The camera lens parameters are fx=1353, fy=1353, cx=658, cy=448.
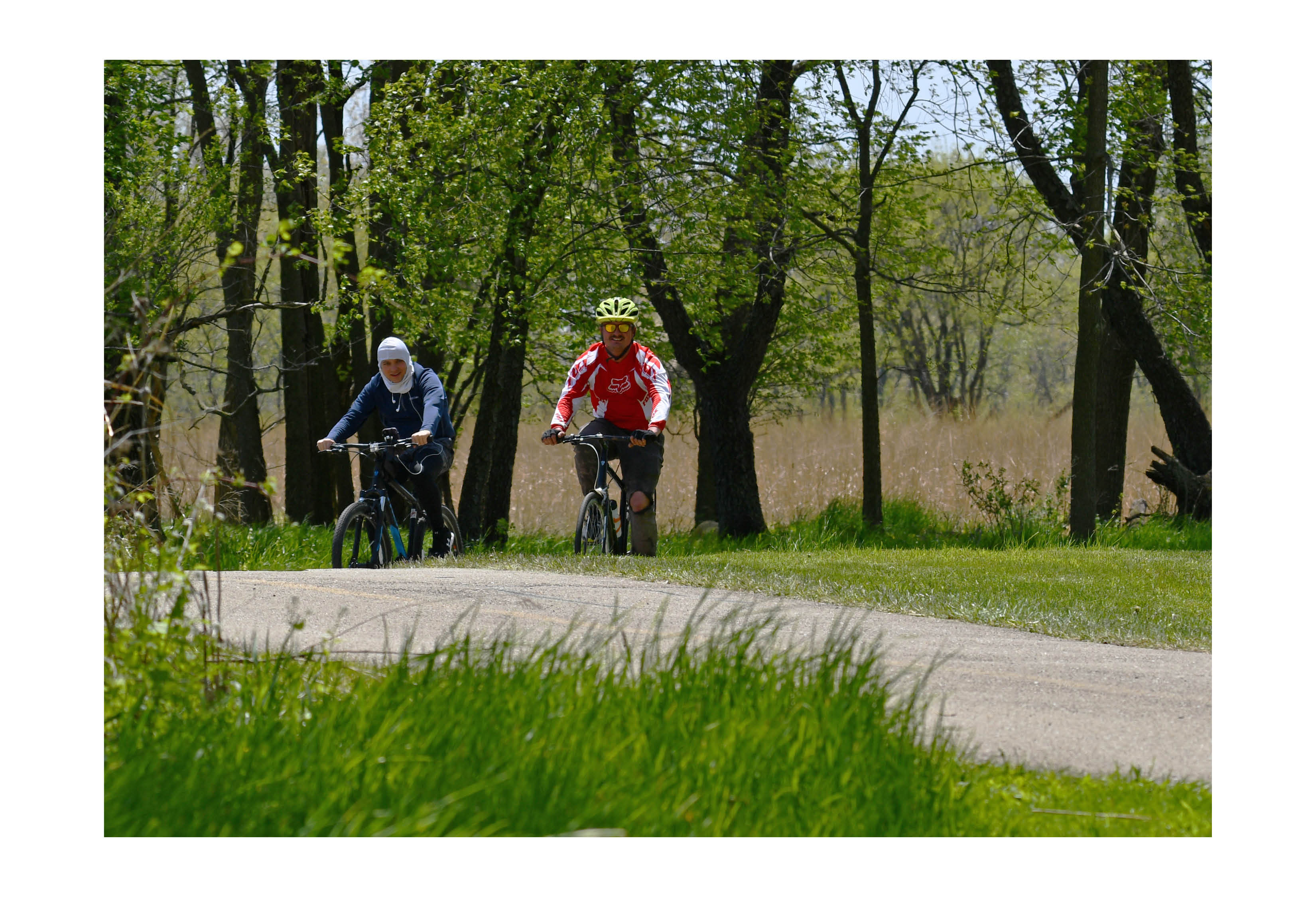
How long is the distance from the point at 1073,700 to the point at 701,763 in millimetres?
1789

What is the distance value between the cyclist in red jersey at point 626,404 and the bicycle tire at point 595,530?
134mm

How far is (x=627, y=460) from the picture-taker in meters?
9.30

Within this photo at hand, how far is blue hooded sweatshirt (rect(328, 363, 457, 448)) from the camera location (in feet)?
28.9

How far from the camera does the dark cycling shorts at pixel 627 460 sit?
925 cm

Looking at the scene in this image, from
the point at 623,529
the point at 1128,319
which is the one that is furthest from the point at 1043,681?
the point at 1128,319

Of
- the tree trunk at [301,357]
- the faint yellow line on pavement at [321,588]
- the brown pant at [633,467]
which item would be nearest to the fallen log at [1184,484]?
the brown pant at [633,467]

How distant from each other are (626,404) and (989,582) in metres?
2.67

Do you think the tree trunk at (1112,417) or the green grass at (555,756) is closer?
the green grass at (555,756)

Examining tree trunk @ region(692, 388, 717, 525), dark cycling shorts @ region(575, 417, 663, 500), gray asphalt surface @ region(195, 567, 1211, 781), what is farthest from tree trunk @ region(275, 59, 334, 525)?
gray asphalt surface @ region(195, 567, 1211, 781)

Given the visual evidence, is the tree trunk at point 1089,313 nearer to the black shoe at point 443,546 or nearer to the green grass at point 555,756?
the black shoe at point 443,546

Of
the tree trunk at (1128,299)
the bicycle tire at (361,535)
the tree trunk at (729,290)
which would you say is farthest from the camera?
the tree trunk at (1128,299)

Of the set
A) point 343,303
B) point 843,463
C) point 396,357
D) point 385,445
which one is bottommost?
point 843,463

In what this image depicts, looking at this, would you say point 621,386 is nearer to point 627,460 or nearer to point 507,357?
point 627,460
